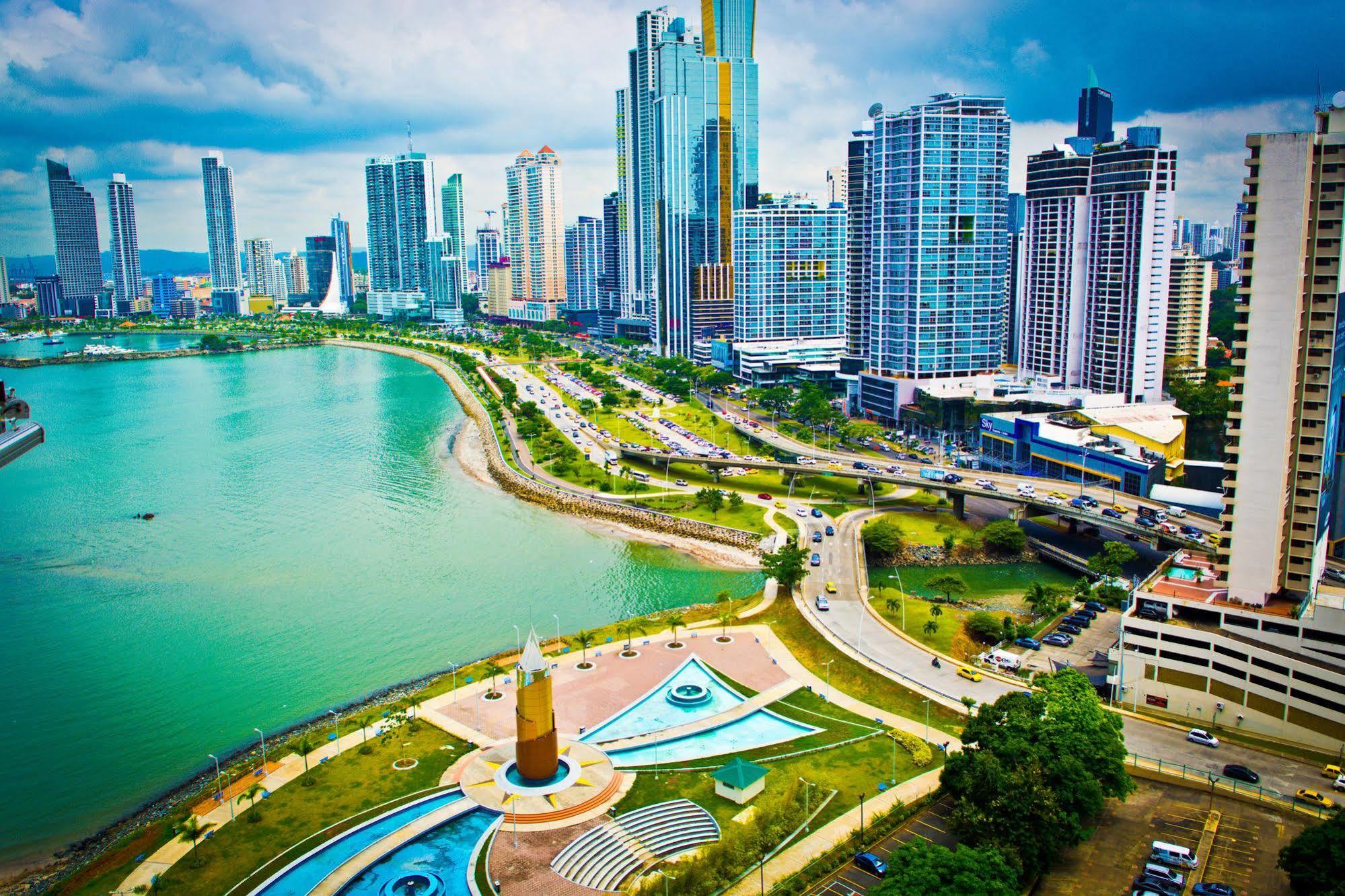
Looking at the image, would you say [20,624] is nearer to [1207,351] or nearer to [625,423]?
[625,423]

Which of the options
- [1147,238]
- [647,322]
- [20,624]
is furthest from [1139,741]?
[647,322]

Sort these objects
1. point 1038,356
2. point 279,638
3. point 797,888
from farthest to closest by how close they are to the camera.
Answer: point 1038,356, point 279,638, point 797,888

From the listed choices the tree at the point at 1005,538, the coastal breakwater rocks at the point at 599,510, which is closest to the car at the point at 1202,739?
the tree at the point at 1005,538

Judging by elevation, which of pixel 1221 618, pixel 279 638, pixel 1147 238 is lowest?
pixel 279 638

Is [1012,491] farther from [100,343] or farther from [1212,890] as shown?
[100,343]

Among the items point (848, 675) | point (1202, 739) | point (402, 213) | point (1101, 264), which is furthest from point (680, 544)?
point (402, 213)
